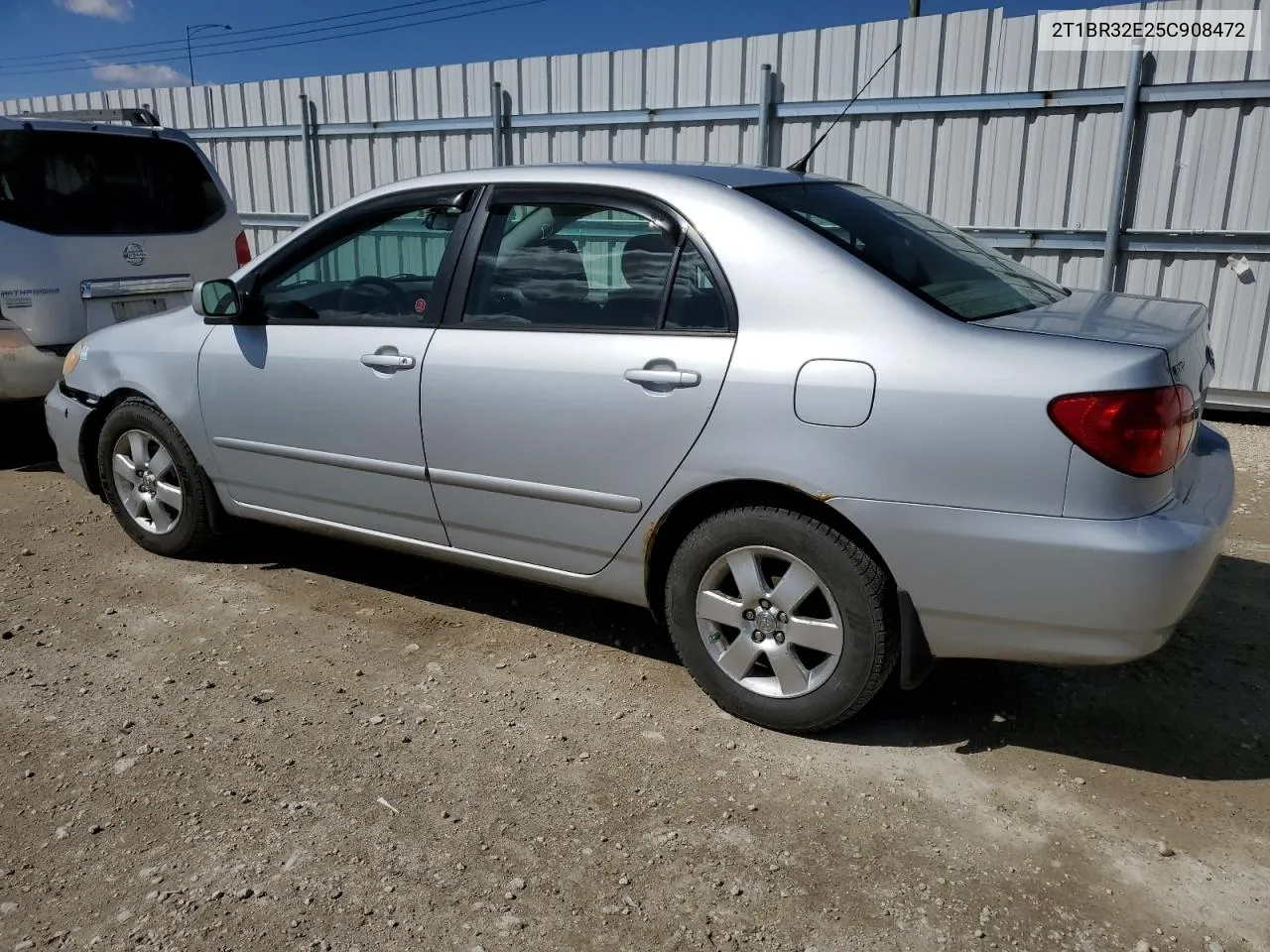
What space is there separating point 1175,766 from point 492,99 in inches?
314

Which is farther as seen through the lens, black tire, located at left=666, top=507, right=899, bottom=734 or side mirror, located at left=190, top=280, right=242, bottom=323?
side mirror, located at left=190, top=280, right=242, bottom=323

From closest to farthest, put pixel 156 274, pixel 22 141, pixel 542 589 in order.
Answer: pixel 542 589 → pixel 22 141 → pixel 156 274

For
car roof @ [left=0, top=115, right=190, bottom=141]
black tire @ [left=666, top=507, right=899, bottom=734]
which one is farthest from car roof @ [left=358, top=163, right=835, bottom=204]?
car roof @ [left=0, top=115, right=190, bottom=141]

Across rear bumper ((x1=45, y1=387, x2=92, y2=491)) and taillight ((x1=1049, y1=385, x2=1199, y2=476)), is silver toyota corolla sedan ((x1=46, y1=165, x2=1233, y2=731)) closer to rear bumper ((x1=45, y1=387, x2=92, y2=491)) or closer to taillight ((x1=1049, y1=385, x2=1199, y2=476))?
taillight ((x1=1049, y1=385, x2=1199, y2=476))

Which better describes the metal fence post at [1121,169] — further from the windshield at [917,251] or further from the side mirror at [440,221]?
the side mirror at [440,221]

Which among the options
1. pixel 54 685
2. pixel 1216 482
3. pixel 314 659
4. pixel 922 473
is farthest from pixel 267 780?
pixel 1216 482

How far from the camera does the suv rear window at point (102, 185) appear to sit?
19.6 feet

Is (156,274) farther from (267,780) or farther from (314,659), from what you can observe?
(267,780)

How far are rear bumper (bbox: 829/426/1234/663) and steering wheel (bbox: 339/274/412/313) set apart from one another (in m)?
1.82

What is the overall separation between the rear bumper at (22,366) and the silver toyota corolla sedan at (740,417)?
218cm

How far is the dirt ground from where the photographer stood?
2447 mm

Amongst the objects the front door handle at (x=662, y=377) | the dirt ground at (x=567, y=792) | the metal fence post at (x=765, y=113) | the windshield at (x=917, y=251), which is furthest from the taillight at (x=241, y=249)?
the front door handle at (x=662, y=377)

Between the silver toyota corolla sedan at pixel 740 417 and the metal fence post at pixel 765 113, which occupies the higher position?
the metal fence post at pixel 765 113

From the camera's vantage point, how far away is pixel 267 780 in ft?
9.85
